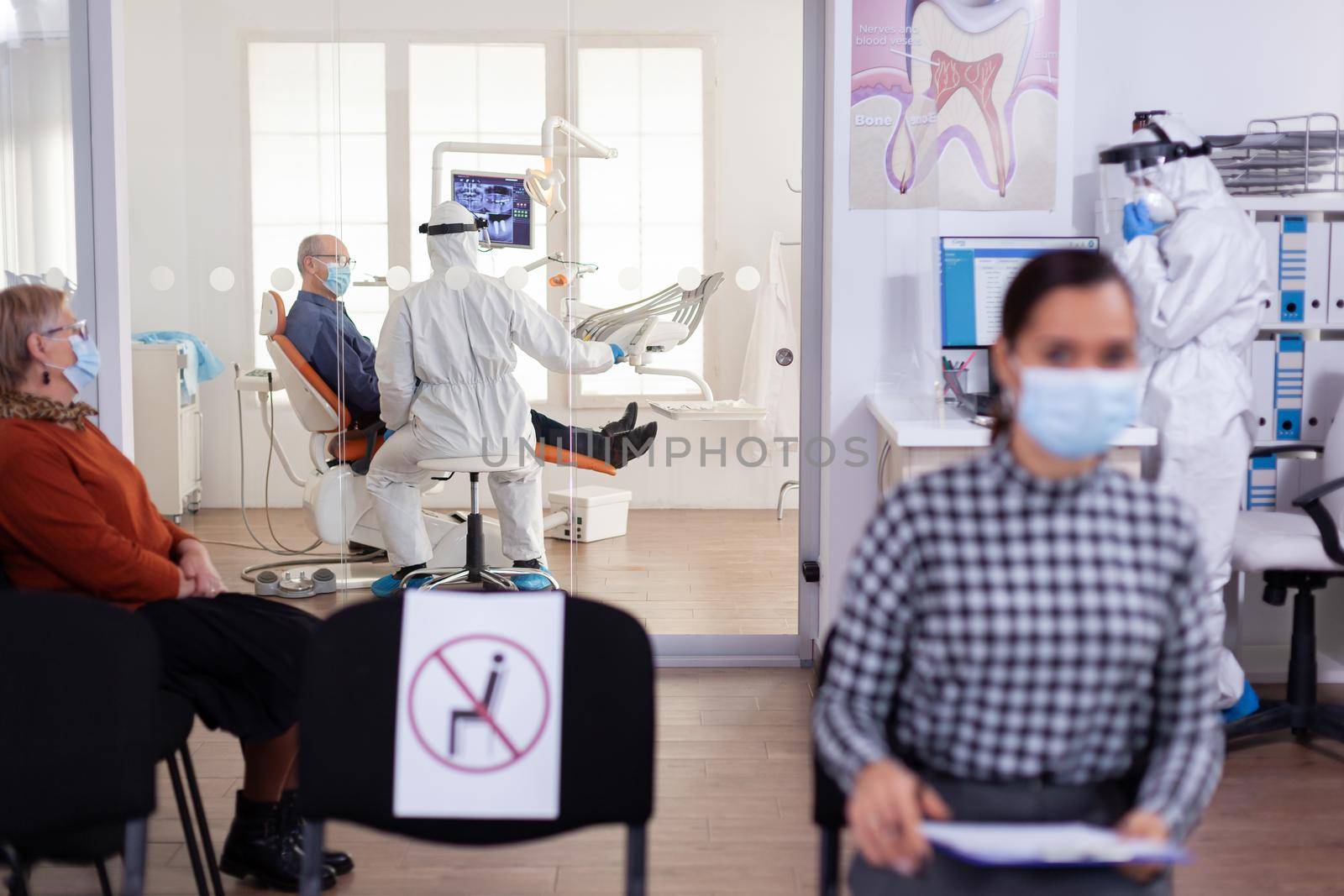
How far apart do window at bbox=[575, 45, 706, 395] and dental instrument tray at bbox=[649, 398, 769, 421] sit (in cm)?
39

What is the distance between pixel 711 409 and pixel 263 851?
2.00 meters

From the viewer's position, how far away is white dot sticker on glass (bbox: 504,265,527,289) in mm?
3883

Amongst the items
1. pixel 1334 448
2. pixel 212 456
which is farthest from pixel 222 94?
pixel 1334 448

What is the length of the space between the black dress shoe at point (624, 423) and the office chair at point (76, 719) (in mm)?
2394

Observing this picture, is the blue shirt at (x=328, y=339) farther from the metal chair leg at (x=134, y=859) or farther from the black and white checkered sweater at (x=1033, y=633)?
the black and white checkered sweater at (x=1033, y=633)

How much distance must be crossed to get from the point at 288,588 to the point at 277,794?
1.71 meters

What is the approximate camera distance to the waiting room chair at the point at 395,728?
1576mm

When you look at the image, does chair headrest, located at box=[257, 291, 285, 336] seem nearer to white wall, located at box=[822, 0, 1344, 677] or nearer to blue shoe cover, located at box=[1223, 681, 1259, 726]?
white wall, located at box=[822, 0, 1344, 677]

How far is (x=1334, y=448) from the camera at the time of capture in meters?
3.43

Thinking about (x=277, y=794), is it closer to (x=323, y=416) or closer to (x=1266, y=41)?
(x=323, y=416)

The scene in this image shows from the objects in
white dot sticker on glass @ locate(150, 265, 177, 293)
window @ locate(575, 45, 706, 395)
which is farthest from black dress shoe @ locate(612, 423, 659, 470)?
white dot sticker on glass @ locate(150, 265, 177, 293)

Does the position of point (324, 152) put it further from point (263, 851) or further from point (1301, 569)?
point (1301, 569)

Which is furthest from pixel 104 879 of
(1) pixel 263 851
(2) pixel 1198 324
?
(2) pixel 1198 324

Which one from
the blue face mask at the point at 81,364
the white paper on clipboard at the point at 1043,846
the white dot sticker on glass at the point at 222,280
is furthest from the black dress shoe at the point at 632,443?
the white paper on clipboard at the point at 1043,846
